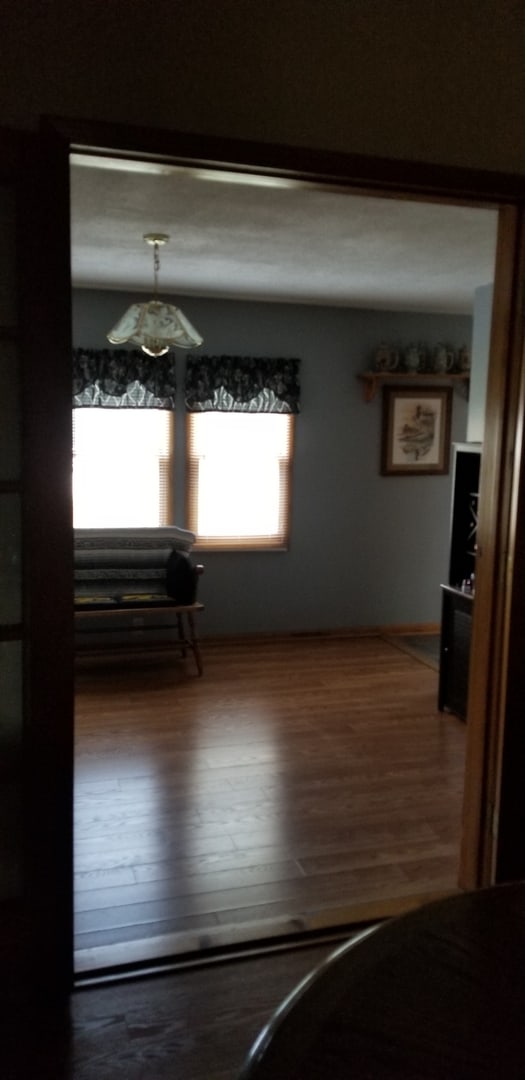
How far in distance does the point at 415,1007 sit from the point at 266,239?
134 inches

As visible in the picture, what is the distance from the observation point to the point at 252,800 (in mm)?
3242

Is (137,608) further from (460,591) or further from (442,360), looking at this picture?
(442,360)

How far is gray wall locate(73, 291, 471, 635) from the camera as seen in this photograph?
563 centimetres

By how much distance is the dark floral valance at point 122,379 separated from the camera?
520 centimetres

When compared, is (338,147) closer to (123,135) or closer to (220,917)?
(123,135)

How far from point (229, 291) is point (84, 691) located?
2.74 metres

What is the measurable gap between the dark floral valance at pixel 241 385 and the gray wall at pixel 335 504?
11cm

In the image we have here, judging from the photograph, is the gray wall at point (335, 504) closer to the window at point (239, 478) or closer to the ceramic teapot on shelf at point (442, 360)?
the window at point (239, 478)

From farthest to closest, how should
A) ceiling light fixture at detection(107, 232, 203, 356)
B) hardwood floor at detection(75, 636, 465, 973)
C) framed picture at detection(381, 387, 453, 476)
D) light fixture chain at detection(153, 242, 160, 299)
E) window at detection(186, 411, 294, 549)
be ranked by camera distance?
1. framed picture at detection(381, 387, 453, 476)
2. window at detection(186, 411, 294, 549)
3. light fixture chain at detection(153, 242, 160, 299)
4. ceiling light fixture at detection(107, 232, 203, 356)
5. hardwood floor at detection(75, 636, 465, 973)

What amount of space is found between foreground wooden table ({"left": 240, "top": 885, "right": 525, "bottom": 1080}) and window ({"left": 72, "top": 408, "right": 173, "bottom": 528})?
177 inches

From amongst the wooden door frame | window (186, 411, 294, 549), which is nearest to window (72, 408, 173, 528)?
window (186, 411, 294, 549)

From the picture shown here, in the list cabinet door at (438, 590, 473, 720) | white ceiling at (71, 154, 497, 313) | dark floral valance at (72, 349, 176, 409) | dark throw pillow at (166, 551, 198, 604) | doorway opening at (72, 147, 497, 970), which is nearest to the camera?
doorway opening at (72, 147, 497, 970)

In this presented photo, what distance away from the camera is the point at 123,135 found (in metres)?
1.83

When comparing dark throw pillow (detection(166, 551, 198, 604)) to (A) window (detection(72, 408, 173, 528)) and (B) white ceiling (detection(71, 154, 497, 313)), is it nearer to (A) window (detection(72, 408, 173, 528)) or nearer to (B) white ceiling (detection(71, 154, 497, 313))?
(A) window (detection(72, 408, 173, 528))
